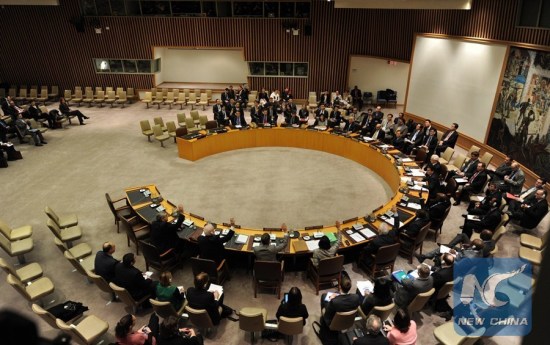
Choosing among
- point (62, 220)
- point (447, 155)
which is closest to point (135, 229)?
point (62, 220)

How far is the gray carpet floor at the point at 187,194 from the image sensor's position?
6605mm

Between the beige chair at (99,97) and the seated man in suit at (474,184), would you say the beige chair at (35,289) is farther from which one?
the beige chair at (99,97)

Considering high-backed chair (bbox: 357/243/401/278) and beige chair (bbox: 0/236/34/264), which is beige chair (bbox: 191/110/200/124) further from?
high-backed chair (bbox: 357/243/401/278)

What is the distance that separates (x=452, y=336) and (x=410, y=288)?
841 millimetres

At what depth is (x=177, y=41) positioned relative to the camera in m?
18.6

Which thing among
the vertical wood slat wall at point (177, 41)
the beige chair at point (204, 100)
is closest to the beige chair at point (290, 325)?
the vertical wood slat wall at point (177, 41)

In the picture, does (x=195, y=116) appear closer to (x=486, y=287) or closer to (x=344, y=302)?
(x=344, y=302)

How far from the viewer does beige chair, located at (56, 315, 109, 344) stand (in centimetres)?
509

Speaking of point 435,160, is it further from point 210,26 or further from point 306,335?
point 210,26

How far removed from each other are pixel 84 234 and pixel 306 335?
572cm

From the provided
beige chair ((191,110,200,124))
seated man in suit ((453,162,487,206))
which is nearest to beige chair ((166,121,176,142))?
beige chair ((191,110,200,124))

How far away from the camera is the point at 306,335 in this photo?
19.1 feet

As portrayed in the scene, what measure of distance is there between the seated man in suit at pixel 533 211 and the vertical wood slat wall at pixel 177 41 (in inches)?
383

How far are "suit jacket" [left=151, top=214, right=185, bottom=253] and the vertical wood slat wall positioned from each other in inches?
526
